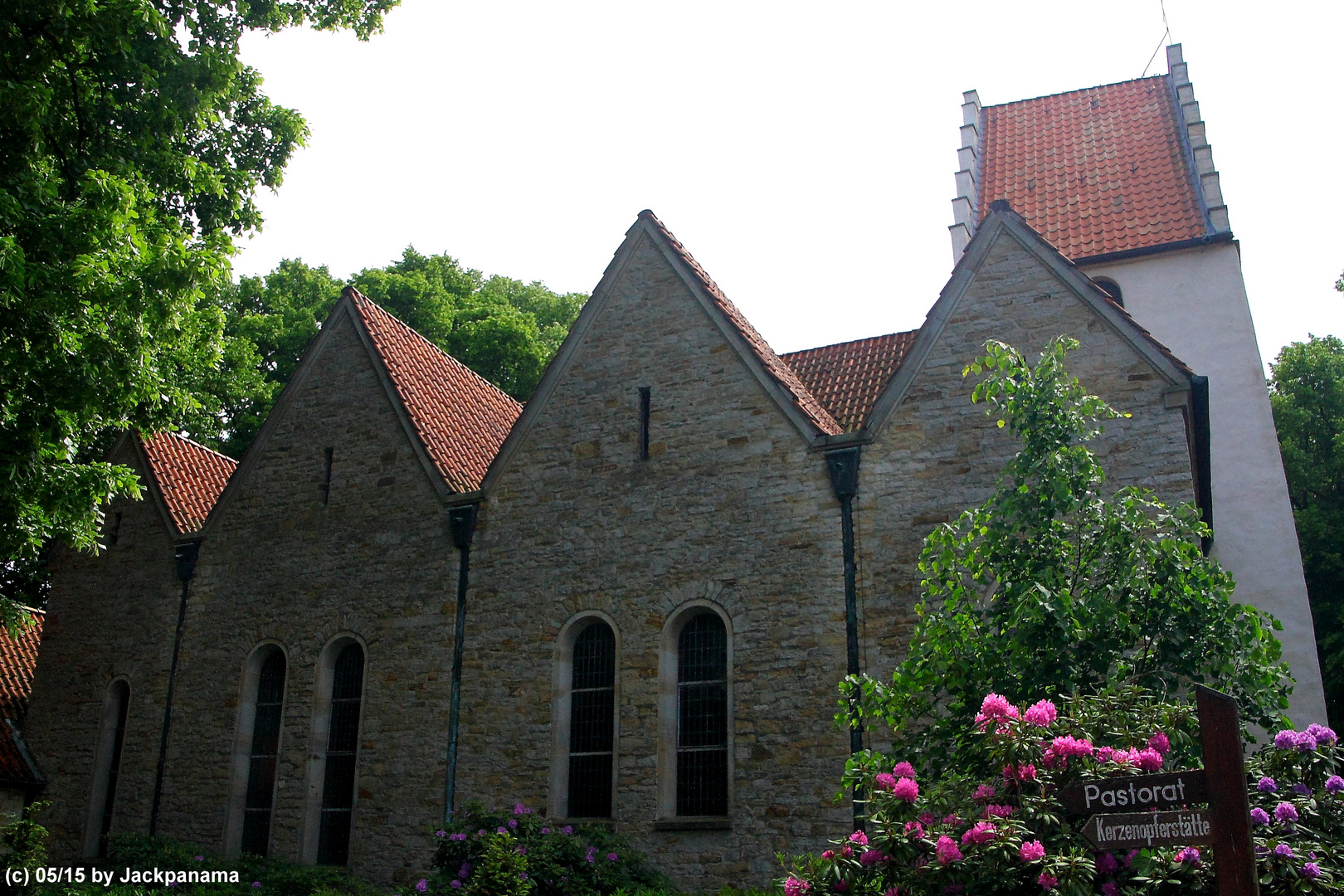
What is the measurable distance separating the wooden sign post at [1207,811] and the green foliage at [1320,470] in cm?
2337

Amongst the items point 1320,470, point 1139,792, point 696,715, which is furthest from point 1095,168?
point 1139,792

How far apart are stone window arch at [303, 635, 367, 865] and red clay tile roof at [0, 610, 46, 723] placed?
21.4 ft

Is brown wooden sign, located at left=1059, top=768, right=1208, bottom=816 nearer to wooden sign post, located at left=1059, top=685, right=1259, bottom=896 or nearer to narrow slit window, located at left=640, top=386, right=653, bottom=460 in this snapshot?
wooden sign post, located at left=1059, top=685, right=1259, bottom=896

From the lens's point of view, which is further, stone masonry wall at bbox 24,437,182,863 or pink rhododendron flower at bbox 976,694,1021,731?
stone masonry wall at bbox 24,437,182,863

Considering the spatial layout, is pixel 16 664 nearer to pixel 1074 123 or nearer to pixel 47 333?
pixel 47 333

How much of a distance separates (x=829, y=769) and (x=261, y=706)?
10199 mm

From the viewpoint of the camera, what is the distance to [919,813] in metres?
7.79

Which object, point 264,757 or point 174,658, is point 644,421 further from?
point 174,658

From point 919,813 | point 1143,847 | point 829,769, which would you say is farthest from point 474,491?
point 1143,847

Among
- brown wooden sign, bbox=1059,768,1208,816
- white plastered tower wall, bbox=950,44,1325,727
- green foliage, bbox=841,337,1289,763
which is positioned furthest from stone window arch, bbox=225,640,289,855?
white plastered tower wall, bbox=950,44,1325,727

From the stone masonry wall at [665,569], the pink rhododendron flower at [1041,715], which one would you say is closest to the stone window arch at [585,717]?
the stone masonry wall at [665,569]

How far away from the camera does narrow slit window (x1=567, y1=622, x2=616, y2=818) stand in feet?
52.3

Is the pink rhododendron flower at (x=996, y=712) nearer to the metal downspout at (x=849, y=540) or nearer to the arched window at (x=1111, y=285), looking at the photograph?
the metal downspout at (x=849, y=540)

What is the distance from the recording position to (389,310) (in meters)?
32.8
